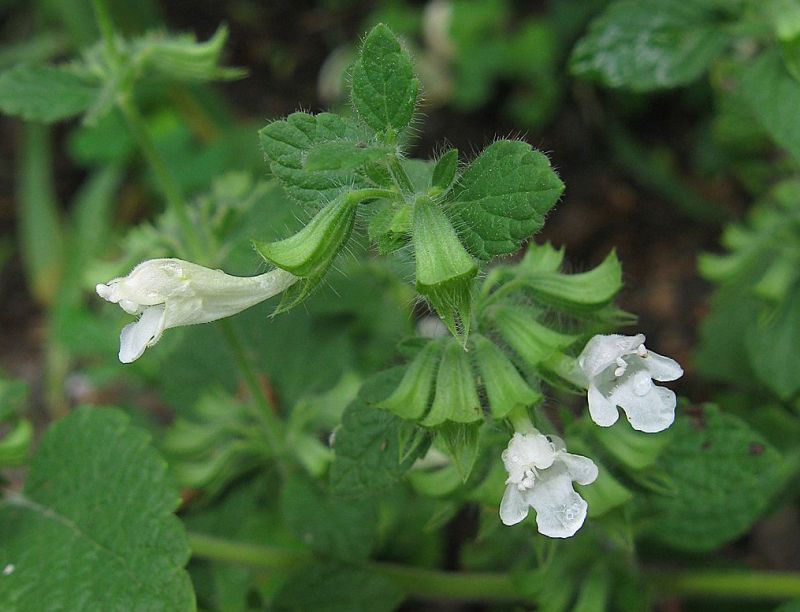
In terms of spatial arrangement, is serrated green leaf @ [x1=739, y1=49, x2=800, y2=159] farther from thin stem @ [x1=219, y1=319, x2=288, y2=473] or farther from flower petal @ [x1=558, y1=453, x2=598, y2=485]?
thin stem @ [x1=219, y1=319, x2=288, y2=473]

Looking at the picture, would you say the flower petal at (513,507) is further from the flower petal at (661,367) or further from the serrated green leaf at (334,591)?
the serrated green leaf at (334,591)

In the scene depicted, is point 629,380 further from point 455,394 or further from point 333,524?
point 333,524

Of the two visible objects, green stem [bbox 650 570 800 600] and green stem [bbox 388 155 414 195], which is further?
green stem [bbox 650 570 800 600]

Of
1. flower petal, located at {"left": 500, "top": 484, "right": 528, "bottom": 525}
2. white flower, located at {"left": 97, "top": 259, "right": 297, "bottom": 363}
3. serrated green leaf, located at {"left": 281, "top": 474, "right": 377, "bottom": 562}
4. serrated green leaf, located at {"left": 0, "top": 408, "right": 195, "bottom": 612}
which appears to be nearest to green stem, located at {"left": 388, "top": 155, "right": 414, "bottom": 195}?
white flower, located at {"left": 97, "top": 259, "right": 297, "bottom": 363}

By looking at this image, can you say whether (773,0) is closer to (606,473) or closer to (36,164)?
(606,473)

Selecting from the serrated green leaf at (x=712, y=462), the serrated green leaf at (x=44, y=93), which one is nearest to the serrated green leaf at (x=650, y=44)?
the serrated green leaf at (x=712, y=462)

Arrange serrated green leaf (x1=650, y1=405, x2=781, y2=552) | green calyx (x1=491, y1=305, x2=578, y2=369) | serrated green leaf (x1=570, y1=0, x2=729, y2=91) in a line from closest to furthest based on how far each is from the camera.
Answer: green calyx (x1=491, y1=305, x2=578, y2=369) < serrated green leaf (x1=650, y1=405, x2=781, y2=552) < serrated green leaf (x1=570, y1=0, x2=729, y2=91)
